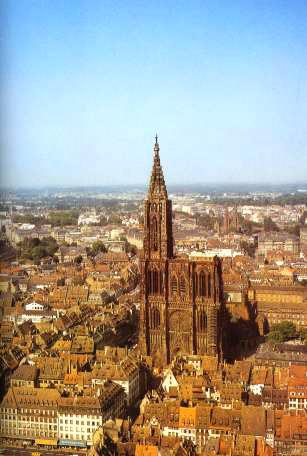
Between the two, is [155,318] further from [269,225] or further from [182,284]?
[269,225]

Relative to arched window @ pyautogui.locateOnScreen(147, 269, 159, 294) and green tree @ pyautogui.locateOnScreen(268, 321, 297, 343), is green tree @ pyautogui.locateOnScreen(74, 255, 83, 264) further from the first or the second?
arched window @ pyautogui.locateOnScreen(147, 269, 159, 294)

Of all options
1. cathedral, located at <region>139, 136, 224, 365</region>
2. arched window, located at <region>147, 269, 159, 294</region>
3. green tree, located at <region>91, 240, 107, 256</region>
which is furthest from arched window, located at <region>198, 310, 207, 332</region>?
green tree, located at <region>91, 240, 107, 256</region>

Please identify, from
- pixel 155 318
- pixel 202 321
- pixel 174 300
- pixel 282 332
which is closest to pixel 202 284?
pixel 174 300

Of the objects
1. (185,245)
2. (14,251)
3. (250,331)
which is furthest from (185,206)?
(250,331)

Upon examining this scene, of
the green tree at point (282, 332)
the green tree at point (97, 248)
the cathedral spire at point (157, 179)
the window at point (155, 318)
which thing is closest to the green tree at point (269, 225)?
the green tree at point (97, 248)

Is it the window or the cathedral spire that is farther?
the cathedral spire

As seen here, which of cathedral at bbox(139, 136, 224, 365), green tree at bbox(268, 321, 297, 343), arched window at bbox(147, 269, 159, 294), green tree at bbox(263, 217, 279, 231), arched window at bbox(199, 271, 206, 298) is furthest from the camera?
green tree at bbox(263, 217, 279, 231)

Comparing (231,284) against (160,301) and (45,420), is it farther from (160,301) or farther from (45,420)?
(45,420)
